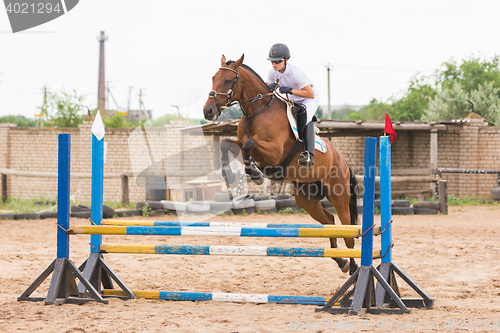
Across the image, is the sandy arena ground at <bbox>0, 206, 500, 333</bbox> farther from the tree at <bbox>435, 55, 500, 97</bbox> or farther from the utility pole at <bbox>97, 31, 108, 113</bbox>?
the utility pole at <bbox>97, 31, 108, 113</bbox>

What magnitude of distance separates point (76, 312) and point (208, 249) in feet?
3.37

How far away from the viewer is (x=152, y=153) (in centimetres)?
1412

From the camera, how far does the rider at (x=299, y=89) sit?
162 inches

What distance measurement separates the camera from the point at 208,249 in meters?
3.32

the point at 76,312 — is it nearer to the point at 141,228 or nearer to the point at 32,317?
the point at 32,317

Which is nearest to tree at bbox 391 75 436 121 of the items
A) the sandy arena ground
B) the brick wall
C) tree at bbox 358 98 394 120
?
tree at bbox 358 98 394 120

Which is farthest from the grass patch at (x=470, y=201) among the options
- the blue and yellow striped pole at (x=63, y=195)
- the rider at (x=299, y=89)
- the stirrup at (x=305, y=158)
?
the blue and yellow striped pole at (x=63, y=195)

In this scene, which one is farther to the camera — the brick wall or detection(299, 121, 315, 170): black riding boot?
the brick wall

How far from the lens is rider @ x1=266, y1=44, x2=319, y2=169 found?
4.12 m

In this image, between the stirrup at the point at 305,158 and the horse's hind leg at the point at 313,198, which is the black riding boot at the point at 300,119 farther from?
the horse's hind leg at the point at 313,198

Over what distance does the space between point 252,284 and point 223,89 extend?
187 cm

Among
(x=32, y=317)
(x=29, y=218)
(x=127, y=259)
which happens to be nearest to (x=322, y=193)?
(x=127, y=259)

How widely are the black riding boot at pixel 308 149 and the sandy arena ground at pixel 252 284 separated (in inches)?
46.3

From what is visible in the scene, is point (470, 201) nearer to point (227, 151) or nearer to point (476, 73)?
point (227, 151)
